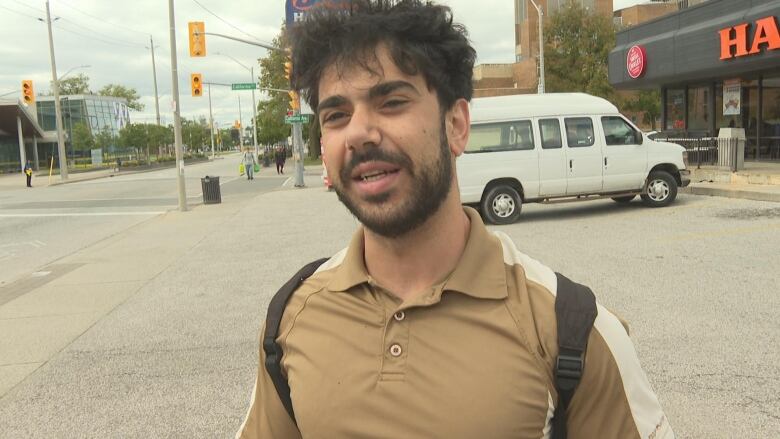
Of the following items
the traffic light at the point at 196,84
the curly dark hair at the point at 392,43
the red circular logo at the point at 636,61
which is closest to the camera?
the curly dark hair at the point at 392,43

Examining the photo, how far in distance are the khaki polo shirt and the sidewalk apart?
14.6m

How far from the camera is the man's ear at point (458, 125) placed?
1.81m

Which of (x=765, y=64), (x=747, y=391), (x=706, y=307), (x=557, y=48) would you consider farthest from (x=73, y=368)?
(x=557, y=48)

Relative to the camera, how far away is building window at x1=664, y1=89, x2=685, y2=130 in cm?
2653

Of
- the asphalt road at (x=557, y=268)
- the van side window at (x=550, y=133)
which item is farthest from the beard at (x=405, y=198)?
the van side window at (x=550, y=133)

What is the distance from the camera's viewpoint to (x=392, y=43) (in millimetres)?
1729

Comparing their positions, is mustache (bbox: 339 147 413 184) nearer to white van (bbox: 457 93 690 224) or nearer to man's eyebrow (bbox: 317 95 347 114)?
man's eyebrow (bbox: 317 95 347 114)

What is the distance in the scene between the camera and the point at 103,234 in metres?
15.8

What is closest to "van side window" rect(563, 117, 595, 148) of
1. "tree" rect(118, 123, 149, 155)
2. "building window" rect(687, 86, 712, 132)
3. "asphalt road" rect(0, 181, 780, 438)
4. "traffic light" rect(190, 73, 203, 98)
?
"asphalt road" rect(0, 181, 780, 438)

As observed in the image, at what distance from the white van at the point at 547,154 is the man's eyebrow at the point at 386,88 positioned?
455 inches

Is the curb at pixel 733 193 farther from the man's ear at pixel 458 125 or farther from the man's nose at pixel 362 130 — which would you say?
the man's nose at pixel 362 130

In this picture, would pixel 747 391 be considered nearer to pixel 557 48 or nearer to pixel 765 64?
pixel 765 64

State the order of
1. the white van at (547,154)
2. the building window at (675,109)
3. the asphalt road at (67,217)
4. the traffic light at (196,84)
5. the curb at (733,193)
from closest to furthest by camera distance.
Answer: the asphalt road at (67,217)
the white van at (547,154)
the curb at (733,193)
the building window at (675,109)
the traffic light at (196,84)

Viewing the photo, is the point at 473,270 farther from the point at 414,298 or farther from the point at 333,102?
the point at 333,102
